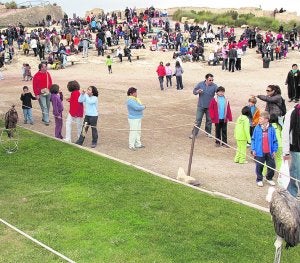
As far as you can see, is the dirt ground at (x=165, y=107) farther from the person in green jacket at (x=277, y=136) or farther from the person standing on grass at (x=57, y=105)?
the person standing on grass at (x=57, y=105)

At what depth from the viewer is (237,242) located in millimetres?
8055

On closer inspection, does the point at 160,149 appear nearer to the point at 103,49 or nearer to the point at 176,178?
the point at 176,178

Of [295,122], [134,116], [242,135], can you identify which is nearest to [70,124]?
[134,116]

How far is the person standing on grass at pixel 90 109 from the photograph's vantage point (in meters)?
13.9

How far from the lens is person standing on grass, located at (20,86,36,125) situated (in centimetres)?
1641

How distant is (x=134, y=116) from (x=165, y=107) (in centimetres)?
637

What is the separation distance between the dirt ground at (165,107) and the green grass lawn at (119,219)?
4.75 ft

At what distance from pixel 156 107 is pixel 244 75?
10327 millimetres

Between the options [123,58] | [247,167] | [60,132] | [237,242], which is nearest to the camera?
[237,242]

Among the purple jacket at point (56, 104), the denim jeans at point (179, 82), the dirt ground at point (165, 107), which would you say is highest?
the purple jacket at point (56, 104)

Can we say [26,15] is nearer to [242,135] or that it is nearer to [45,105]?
[45,105]

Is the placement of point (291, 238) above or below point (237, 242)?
above

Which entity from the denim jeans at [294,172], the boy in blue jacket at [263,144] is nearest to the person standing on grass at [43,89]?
the boy in blue jacket at [263,144]

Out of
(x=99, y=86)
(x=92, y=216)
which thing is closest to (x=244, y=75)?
(x=99, y=86)
